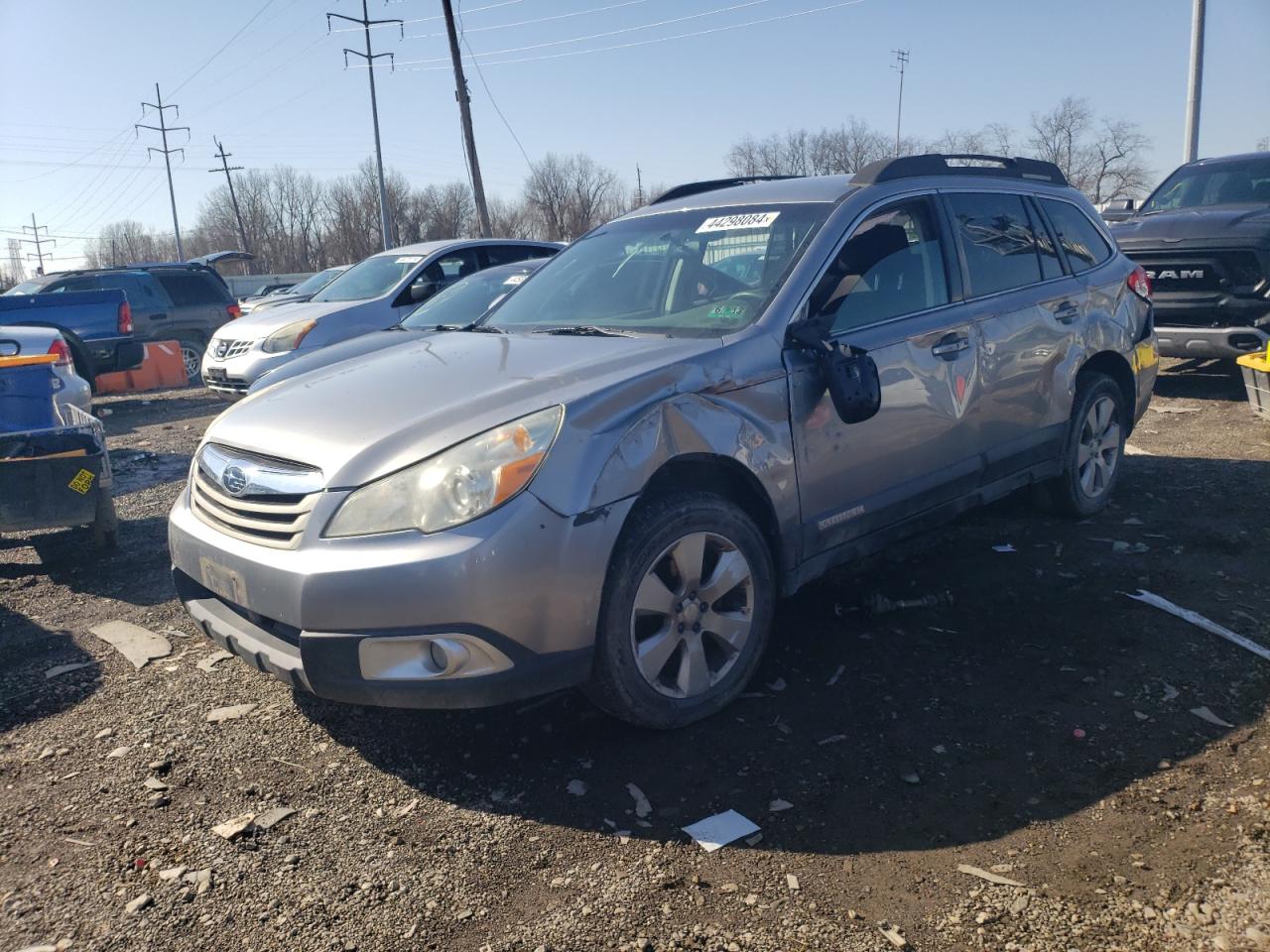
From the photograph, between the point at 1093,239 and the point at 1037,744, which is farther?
the point at 1093,239

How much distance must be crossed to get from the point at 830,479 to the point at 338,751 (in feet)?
6.74

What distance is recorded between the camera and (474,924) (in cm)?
247

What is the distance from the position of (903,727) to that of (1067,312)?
9.08 ft

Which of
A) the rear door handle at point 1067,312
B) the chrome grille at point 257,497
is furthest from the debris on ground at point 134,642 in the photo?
the rear door handle at point 1067,312

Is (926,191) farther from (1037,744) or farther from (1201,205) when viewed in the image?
(1201,205)

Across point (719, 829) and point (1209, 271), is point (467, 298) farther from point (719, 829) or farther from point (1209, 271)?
point (1209, 271)

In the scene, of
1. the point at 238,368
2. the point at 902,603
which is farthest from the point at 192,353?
the point at 902,603

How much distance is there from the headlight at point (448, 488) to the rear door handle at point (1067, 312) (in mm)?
3269

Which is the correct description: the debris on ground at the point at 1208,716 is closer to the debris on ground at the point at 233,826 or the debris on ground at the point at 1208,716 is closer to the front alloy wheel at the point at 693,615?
the front alloy wheel at the point at 693,615

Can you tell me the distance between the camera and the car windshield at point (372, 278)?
10.8 m

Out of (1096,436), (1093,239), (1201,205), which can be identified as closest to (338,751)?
(1096,436)

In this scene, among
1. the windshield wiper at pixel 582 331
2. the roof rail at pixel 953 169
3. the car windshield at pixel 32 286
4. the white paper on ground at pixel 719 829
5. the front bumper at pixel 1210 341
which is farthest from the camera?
the car windshield at pixel 32 286

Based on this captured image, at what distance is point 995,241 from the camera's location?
4.81 meters

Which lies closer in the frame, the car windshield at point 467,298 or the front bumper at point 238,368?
the car windshield at point 467,298
